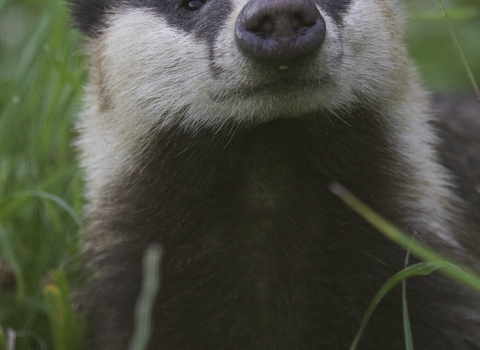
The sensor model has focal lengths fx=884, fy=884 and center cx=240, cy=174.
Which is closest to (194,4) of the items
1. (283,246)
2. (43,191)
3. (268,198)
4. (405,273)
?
(268,198)

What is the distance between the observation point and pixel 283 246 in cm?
351

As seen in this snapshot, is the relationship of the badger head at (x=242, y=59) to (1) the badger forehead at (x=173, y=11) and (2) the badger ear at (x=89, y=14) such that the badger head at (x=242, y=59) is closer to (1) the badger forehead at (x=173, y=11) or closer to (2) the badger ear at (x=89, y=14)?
(1) the badger forehead at (x=173, y=11)

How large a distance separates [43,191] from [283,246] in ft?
5.00

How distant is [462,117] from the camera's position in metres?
5.13

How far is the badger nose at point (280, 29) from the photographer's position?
2.89 meters

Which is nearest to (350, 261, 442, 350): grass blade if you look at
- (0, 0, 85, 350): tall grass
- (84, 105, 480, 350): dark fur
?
(84, 105, 480, 350): dark fur

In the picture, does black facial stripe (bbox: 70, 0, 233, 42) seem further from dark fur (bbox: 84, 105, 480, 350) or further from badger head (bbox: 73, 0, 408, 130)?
dark fur (bbox: 84, 105, 480, 350)

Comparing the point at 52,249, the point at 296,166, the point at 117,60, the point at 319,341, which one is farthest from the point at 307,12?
the point at 52,249

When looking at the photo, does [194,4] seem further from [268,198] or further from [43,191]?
[43,191]

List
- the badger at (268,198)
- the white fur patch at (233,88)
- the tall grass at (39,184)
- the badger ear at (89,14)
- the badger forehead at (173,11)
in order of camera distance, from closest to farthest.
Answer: the white fur patch at (233,88) < the badger forehead at (173,11) < the badger at (268,198) < the badger ear at (89,14) < the tall grass at (39,184)

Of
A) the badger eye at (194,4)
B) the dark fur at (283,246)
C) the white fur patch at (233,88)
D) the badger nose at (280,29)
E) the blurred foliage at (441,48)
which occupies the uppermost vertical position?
the badger nose at (280,29)

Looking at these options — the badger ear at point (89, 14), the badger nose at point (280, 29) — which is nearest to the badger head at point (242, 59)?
the badger nose at point (280, 29)

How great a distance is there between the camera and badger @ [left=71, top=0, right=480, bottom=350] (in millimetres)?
3398

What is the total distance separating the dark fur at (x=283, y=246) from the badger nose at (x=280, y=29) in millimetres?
486
